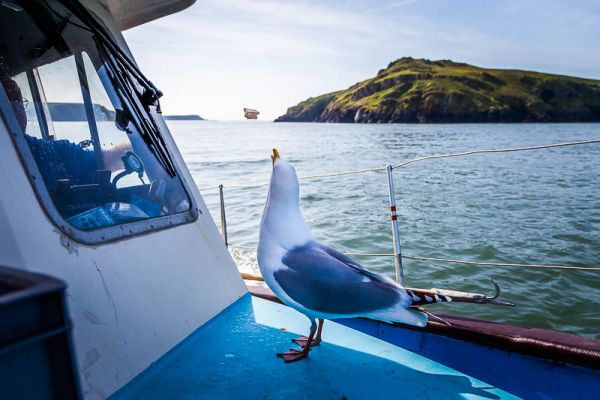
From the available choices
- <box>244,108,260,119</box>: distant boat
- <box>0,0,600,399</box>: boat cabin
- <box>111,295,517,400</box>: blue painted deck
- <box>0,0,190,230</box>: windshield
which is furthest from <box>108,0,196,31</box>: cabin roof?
<box>111,295,517,400</box>: blue painted deck

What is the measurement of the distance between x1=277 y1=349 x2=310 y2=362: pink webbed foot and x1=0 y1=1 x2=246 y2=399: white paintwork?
0.61 metres

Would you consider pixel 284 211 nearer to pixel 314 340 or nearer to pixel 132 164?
pixel 314 340

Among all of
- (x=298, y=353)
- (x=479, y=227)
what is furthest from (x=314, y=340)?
(x=479, y=227)

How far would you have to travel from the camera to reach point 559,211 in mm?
12242

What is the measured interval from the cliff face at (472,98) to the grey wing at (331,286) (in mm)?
97859

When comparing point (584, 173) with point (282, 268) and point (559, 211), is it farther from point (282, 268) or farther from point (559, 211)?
point (282, 268)

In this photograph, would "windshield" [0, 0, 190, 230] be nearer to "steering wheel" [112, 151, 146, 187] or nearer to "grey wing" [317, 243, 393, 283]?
"steering wheel" [112, 151, 146, 187]

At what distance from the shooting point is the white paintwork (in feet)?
5.56

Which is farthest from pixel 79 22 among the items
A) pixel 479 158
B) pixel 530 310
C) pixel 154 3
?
pixel 479 158

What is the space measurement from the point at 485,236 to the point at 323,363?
8944mm

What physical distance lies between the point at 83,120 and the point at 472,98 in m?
103

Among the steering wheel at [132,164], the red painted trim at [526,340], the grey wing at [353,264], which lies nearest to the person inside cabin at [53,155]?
the steering wheel at [132,164]

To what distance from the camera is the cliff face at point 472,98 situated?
87.9 meters

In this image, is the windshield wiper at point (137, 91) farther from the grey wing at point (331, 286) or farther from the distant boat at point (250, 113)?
the grey wing at point (331, 286)
